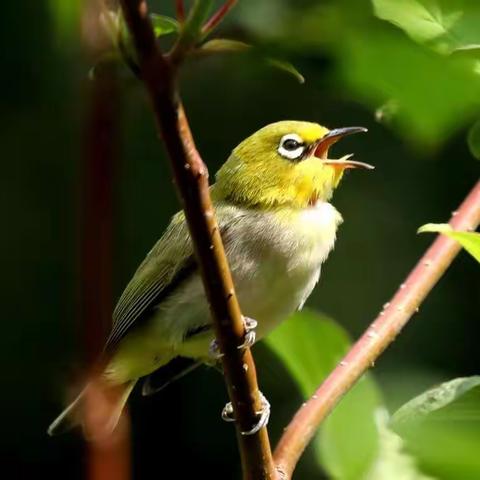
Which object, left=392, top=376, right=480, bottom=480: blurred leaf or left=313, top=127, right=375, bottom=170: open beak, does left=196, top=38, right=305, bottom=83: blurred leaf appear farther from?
left=313, top=127, right=375, bottom=170: open beak

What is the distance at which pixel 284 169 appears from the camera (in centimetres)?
229

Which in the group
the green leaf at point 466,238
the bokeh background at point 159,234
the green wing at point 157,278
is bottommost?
the bokeh background at point 159,234

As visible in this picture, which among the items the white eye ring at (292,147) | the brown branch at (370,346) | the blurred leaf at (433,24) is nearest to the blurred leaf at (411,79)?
the blurred leaf at (433,24)

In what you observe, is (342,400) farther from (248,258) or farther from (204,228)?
(248,258)

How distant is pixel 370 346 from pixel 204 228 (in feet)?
1.74

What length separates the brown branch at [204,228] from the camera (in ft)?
1.78

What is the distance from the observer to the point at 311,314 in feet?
3.59

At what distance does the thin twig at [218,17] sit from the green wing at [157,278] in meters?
1.49

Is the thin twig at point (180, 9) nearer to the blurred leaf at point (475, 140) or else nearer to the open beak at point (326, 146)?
the blurred leaf at point (475, 140)

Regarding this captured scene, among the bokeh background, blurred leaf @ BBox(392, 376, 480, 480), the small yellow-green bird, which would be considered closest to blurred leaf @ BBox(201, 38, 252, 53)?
blurred leaf @ BBox(392, 376, 480, 480)

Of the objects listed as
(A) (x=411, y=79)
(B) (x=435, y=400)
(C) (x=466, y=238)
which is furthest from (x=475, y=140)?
(A) (x=411, y=79)

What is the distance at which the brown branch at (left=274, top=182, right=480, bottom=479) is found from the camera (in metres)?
1.21

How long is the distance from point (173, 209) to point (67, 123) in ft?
1.95

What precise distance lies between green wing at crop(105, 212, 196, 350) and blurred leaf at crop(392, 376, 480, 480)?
129 cm
